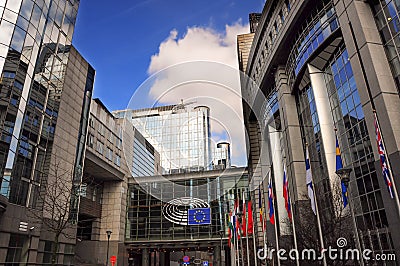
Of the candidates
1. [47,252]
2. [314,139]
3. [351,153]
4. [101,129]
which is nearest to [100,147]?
[101,129]

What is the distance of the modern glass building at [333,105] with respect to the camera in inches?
744

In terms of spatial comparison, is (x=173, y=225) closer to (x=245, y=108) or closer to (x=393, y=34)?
(x=245, y=108)

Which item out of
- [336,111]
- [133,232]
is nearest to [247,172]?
[133,232]

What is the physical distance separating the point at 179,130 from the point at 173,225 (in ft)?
101

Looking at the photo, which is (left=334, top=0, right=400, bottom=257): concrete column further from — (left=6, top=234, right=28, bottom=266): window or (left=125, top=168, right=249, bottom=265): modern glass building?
(left=125, top=168, right=249, bottom=265): modern glass building

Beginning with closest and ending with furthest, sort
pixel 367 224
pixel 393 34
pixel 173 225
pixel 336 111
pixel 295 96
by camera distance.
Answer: pixel 393 34
pixel 367 224
pixel 336 111
pixel 295 96
pixel 173 225

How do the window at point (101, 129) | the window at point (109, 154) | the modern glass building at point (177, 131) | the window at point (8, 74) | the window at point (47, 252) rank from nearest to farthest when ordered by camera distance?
the modern glass building at point (177, 131) < the window at point (8, 74) < the window at point (47, 252) < the window at point (101, 129) < the window at point (109, 154)

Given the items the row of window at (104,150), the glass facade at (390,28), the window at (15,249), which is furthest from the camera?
the row of window at (104,150)

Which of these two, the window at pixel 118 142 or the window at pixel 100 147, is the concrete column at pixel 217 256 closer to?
the window at pixel 118 142

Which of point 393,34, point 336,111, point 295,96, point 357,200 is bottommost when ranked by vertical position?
point 357,200

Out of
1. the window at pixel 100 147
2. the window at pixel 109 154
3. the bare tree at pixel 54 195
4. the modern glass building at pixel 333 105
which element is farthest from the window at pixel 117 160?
the modern glass building at pixel 333 105

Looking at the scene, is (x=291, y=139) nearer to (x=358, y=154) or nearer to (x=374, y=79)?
(x=358, y=154)

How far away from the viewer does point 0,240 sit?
22719 mm

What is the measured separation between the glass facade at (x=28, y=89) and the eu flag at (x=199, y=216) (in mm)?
26265
